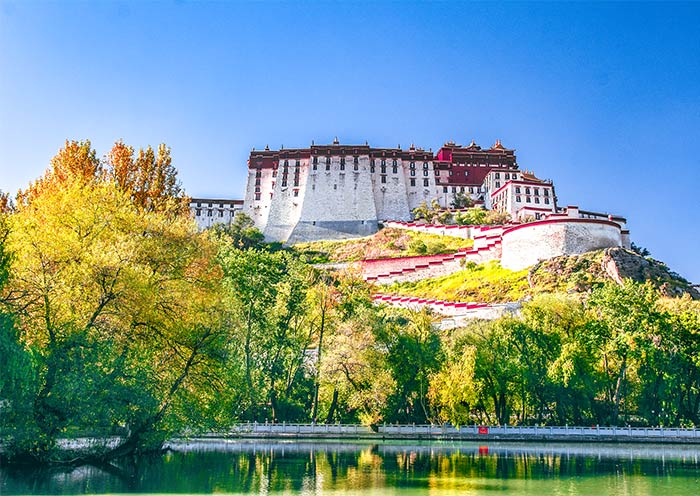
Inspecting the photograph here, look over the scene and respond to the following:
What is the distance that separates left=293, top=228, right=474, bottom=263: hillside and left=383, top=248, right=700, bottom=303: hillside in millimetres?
11798

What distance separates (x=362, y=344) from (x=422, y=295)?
2830 centimetres

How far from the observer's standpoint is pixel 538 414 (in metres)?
34.5

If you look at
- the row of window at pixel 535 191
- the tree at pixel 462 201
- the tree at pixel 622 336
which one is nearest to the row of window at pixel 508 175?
the tree at pixel 462 201

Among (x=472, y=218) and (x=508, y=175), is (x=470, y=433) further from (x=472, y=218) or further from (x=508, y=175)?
(x=508, y=175)

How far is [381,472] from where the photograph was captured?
20.4 metres

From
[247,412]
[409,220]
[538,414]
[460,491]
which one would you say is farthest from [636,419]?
[409,220]

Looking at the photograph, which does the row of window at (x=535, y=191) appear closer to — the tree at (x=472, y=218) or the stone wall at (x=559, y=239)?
the tree at (x=472, y=218)

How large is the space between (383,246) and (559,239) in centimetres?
2414

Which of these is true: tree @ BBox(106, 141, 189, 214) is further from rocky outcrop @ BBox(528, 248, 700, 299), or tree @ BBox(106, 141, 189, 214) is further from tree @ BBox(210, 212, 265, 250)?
tree @ BBox(210, 212, 265, 250)

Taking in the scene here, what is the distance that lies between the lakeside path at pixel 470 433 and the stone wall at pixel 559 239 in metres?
25.5

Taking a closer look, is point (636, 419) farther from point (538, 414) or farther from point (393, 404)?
point (393, 404)

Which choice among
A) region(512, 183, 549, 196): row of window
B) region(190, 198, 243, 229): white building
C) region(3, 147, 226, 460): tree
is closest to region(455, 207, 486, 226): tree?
region(512, 183, 549, 196): row of window

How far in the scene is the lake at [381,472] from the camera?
1697cm

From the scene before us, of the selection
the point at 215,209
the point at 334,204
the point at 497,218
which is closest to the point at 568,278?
the point at 497,218
